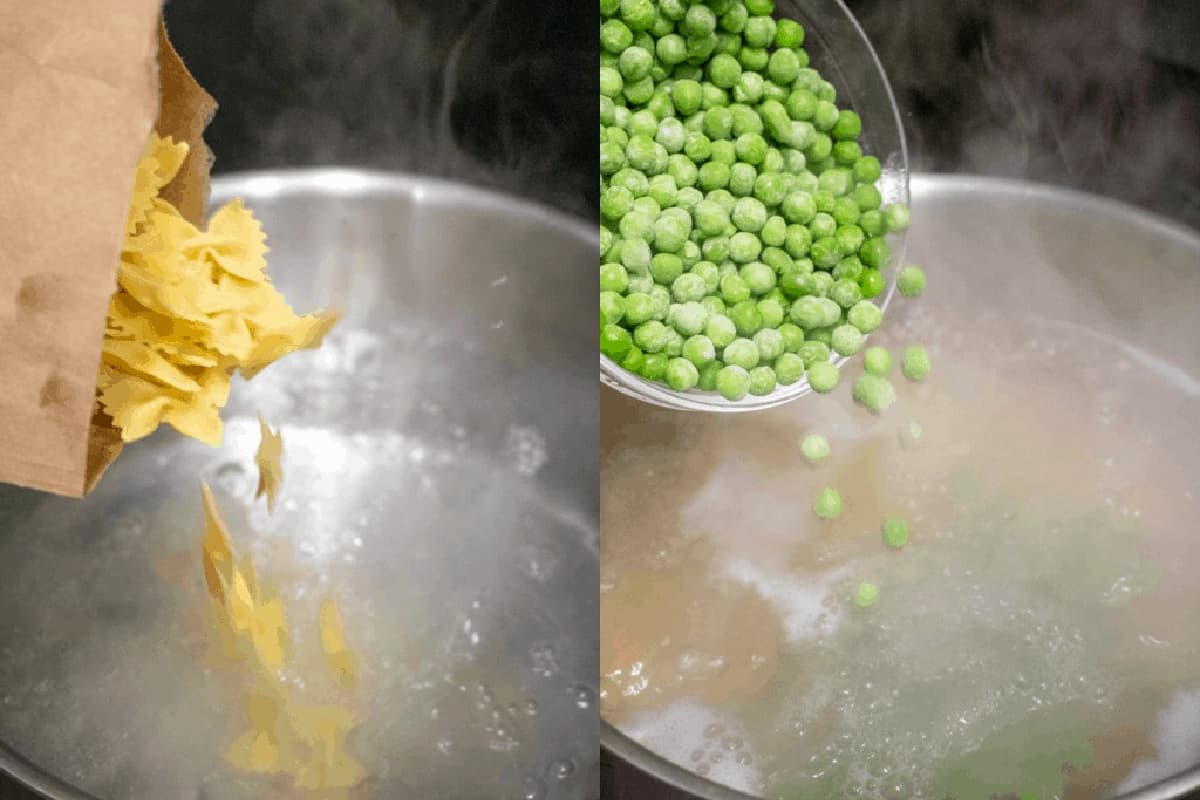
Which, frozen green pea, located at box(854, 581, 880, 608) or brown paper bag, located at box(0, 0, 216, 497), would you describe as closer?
brown paper bag, located at box(0, 0, 216, 497)

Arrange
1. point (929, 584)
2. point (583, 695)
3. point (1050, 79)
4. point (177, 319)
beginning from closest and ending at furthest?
point (177, 319), point (929, 584), point (1050, 79), point (583, 695)

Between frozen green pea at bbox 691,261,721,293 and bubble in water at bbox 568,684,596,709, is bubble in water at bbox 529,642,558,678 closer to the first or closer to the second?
bubble in water at bbox 568,684,596,709

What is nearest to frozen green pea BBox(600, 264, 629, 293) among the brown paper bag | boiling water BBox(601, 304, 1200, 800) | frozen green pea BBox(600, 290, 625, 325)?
frozen green pea BBox(600, 290, 625, 325)

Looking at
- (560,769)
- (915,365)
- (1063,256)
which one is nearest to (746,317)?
(915,365)

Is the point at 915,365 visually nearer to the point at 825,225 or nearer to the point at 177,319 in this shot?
the point at 825,225

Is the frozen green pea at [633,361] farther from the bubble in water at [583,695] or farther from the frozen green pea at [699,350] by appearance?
the bubble in water at [583,695]

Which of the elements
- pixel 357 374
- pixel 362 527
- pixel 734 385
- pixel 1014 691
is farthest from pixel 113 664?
pixel 1014 691
